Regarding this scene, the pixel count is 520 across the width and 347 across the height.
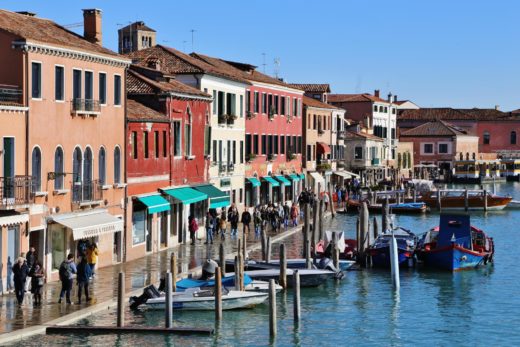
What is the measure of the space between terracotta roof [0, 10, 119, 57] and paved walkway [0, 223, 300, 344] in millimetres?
6770

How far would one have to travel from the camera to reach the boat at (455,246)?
42.2 m

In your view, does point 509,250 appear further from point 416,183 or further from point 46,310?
point 416,183

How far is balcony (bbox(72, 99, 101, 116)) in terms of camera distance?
34.6 m

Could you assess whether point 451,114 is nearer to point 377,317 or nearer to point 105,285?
point 377,317

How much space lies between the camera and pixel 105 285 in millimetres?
32750

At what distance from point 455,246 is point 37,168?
1672 centimetres

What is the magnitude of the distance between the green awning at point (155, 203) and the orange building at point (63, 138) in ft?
5.93

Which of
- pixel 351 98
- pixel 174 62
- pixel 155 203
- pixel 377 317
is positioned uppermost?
pixel 351 98

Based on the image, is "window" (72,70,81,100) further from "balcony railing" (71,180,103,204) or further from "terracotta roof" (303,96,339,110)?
"terracotta roof" (303,96,339,110)

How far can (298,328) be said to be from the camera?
29719 millimetres

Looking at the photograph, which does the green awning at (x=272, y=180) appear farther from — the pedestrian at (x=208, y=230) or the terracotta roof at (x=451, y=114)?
the terracotta roof at (x=451, y=114)

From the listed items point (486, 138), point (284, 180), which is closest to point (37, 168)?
point (284, 180)

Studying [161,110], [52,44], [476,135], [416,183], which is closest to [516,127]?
[476,135]

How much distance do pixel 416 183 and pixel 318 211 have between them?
43602 millimetres
